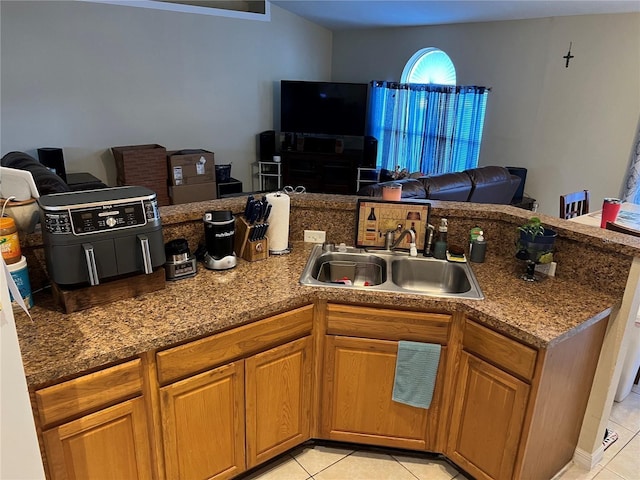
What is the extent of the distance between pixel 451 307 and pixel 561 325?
40 cm

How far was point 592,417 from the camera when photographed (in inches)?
84.0

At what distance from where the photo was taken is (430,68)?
21.6 feet

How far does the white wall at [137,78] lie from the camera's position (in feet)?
15.9

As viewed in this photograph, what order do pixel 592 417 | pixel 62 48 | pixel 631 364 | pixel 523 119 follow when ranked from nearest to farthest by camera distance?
1. pixel 592 417
2. pixel 631 364
3. pixel 62 48
4. pixel 523 119

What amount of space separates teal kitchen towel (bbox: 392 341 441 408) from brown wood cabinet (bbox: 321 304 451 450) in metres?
0.03

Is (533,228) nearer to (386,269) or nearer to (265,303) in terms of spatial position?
(386,269)

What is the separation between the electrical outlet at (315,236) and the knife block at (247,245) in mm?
296

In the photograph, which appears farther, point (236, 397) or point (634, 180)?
point (634, 180)

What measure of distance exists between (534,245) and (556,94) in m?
3.80

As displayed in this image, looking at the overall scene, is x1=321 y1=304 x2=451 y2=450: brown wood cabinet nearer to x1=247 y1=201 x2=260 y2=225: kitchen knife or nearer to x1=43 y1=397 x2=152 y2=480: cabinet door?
x1=247 y1=201 x2=260 y2=225: kitchen knife

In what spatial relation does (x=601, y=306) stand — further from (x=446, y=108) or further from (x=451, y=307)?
(x=446, y=108)

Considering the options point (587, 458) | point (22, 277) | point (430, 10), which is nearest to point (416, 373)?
point (587, 458)

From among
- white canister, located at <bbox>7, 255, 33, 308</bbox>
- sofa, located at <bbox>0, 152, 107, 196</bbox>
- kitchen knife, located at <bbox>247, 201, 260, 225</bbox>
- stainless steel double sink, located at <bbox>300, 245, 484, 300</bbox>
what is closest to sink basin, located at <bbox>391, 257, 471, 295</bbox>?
stainless steel double sink, located at <bbox>300, 245, 484, 300</bbox>

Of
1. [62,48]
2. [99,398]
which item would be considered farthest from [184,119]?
[99,398]
